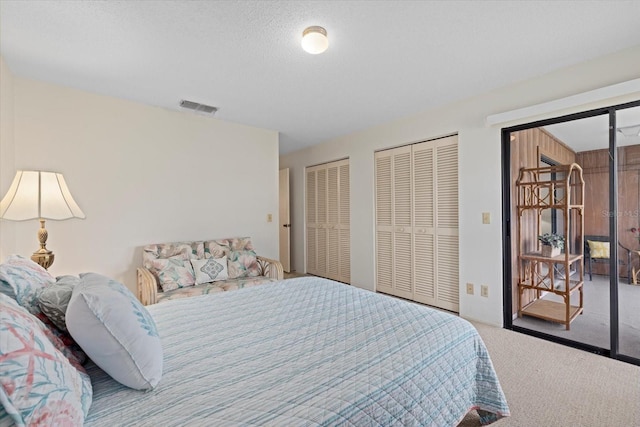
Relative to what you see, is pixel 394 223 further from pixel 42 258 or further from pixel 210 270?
pixel 42 258

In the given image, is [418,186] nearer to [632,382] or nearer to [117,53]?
[632,382]

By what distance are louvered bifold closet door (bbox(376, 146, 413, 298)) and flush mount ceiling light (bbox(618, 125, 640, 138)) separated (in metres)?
1.91

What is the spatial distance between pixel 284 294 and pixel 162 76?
217cm

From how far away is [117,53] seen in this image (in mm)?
2203

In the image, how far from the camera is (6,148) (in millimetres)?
2385

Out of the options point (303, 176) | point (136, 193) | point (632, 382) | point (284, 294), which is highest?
point (303, 176)

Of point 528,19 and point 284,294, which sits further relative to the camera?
point 284,294

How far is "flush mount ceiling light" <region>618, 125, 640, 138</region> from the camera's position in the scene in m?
2.25

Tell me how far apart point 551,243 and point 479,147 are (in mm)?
1135

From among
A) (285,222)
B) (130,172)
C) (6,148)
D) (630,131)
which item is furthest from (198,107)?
(630,131)

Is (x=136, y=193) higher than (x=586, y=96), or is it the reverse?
(x=586, y=96)

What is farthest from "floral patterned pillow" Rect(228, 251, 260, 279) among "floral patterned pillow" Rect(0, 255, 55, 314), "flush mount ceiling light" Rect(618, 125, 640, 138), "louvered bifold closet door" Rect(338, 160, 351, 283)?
"flush mount ceiling light" Rect(618, 125, 640, 138)

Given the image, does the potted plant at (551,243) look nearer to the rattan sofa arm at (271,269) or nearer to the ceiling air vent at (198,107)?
the rattan sofa arm at (271,269)

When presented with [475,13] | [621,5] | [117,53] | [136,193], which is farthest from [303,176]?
[621,5]
